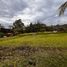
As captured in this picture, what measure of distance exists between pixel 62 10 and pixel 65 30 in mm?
21780

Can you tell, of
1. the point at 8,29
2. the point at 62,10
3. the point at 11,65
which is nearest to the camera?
the point at 11,65

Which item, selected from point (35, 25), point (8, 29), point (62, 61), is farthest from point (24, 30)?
point (62, 61)

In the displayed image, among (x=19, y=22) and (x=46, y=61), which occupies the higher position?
(x=19, y=22)

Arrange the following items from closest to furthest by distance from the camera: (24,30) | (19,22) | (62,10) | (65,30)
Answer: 1. (62,10)
2. (65,30)
3. (24,30)
4. (19,22)

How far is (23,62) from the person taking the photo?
9.97 metres

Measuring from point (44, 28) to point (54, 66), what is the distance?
2884 cm

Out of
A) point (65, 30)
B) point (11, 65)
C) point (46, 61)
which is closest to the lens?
point (11, 65)

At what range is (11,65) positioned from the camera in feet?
31.4

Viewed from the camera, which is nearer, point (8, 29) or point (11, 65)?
point (11, 65)

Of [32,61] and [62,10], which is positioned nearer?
[32,61]

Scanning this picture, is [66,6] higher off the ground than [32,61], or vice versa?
[66,6]

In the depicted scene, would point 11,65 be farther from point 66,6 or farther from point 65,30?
point 65,30

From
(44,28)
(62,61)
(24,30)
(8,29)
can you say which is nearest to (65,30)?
(44,28)

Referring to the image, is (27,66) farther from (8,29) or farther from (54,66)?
(8,29)
